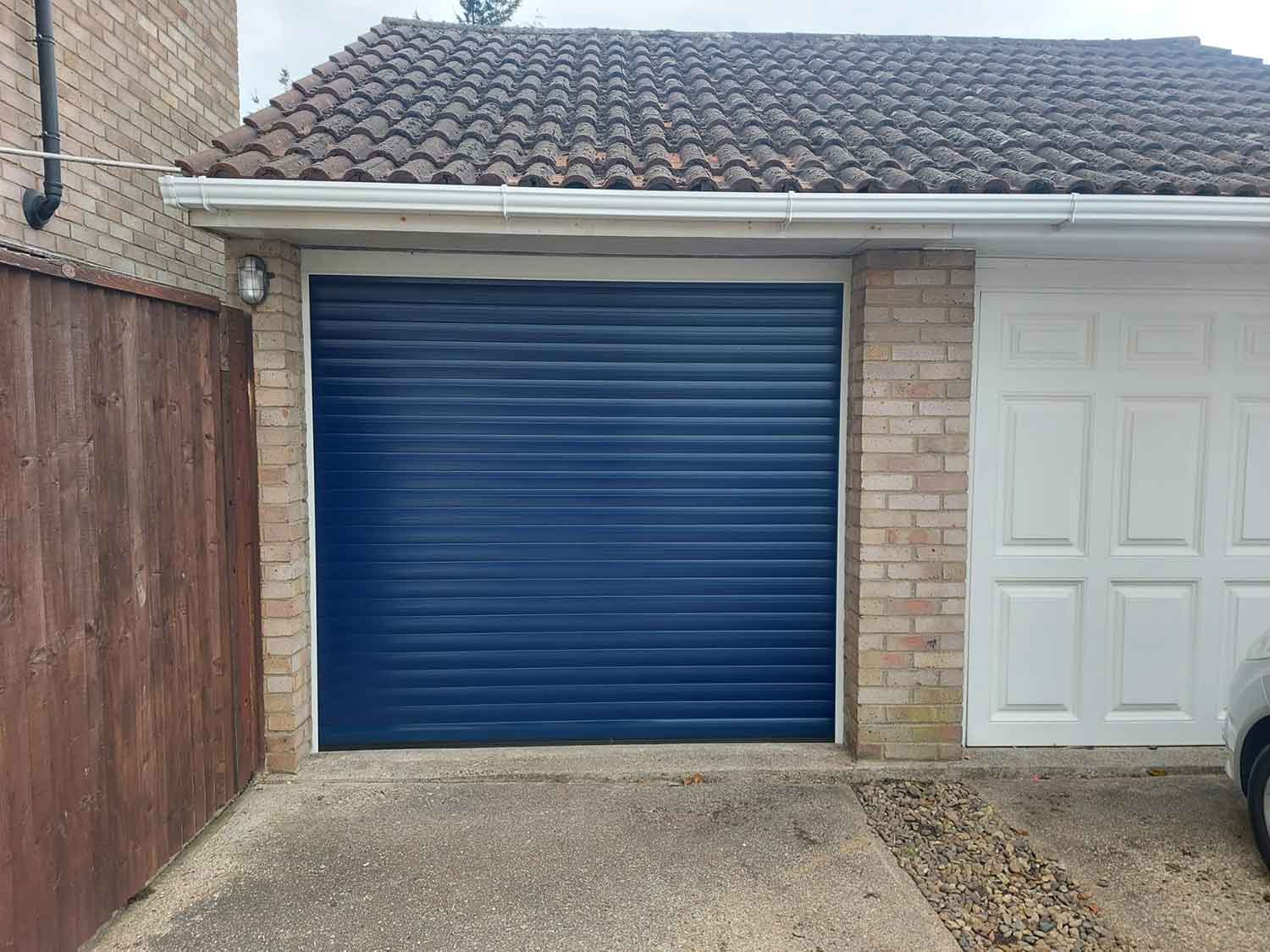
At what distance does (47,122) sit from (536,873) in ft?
13.8

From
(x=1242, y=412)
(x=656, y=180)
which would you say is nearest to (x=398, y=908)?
(x=656, y=180)

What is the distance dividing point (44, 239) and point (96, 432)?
75.9 inches

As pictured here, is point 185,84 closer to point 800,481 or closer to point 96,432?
point 96,432

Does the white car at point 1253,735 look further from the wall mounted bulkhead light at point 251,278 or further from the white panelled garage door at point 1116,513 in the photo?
the wall mounted bulkhead light at point 251,278

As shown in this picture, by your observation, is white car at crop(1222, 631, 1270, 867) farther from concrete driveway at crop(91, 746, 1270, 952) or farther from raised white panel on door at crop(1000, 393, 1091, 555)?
raised white panel on door at crop(1000, 393, 1091, 555)

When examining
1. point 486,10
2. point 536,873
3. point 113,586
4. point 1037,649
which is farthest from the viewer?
point 486,10

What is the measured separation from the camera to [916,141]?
4270 millimetres

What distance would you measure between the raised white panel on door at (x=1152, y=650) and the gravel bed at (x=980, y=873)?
1227 millimetres

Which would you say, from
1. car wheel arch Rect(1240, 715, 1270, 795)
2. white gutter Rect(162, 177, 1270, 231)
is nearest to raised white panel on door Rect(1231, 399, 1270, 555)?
white gutter Rect(162, 177, 1270, 231)

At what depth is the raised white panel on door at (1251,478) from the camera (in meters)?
4.34

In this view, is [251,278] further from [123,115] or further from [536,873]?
[536,873]

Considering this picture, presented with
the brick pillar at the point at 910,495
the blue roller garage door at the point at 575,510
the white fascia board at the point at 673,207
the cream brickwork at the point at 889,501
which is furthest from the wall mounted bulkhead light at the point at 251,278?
the brick pillar at the point at 910,495

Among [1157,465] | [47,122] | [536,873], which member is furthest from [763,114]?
[536,873]

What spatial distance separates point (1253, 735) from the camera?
338 centimetres
